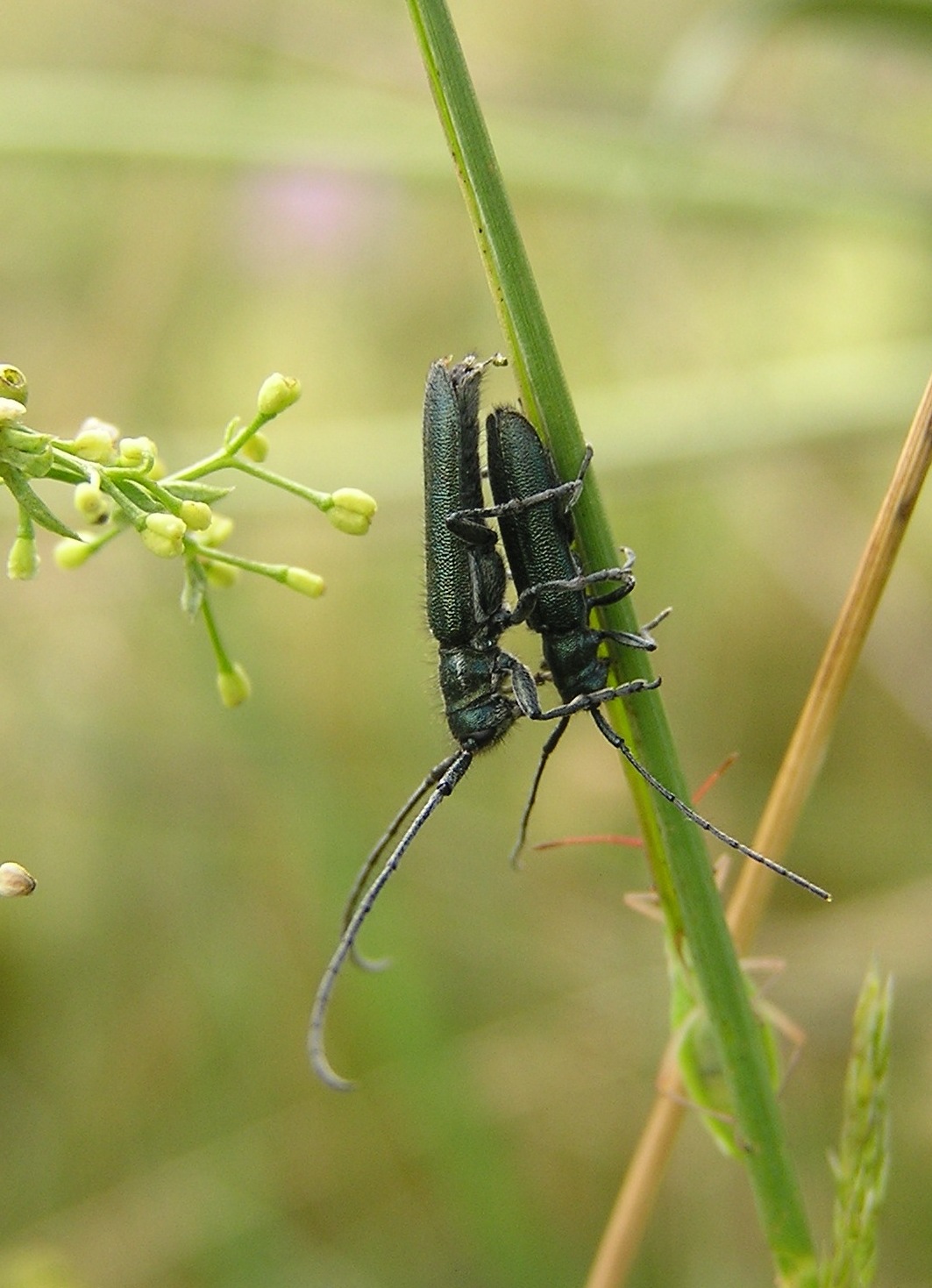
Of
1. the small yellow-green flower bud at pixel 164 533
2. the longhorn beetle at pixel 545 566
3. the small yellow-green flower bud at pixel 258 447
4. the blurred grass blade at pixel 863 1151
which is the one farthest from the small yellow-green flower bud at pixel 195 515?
the blurred grass blade at pixel 863 1151

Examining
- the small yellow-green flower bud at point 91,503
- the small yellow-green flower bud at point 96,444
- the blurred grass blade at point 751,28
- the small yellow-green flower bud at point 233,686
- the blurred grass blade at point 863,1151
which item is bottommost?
the blurred grass blade at point 863,1151

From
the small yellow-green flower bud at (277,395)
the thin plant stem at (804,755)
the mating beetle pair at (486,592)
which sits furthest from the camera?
the mating beetle pair at (486,592)

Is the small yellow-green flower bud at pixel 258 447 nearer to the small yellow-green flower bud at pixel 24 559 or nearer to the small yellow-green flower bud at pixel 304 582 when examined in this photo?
the small yellow-green flower bud at pixel 304 582

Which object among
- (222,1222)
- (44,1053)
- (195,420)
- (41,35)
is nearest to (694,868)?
(222,1222)

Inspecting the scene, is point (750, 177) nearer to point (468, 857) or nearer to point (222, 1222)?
point (468, 857)

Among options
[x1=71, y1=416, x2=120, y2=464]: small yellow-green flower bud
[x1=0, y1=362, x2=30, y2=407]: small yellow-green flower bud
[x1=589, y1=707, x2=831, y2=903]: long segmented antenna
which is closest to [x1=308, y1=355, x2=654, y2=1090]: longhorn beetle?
[x1=589, y1=707, x2=831, y2=903]: long segmented antenna

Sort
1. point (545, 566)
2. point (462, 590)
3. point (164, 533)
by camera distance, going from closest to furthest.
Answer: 1. point (164, 533)
2. point (545, 566)
3. point (462, 590)

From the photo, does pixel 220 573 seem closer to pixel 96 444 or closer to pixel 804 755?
pixel 96 444

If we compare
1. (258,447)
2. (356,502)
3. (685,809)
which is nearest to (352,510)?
(356,502)
